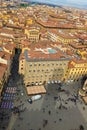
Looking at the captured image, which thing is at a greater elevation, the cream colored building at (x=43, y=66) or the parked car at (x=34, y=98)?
the cream colored building at (x=43, y=66)

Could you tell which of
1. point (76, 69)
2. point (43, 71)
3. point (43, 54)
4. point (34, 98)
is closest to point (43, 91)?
point (34, 98)

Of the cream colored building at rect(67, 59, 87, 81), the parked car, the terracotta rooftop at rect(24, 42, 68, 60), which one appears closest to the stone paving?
the parked car

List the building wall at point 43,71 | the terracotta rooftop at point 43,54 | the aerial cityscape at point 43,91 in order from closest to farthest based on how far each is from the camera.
Result: the aerial cityscape at point 43,91 → the building wall at point 43,71 → the terracotta rooftop at point 43,54

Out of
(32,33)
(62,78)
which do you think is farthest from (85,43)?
(62,78)

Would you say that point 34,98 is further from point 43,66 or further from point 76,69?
point 76,69

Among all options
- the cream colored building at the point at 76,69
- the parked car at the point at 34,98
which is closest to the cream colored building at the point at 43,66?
the cream colored building at the point at 76,69

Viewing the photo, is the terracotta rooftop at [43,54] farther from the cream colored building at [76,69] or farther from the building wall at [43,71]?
the cream colored building at [76,69]

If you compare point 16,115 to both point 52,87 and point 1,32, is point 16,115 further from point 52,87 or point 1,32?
point 1,32

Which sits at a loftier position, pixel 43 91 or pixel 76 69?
pixel 76 69

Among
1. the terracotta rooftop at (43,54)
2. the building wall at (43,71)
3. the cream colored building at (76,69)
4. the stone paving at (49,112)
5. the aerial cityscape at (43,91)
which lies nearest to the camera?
the stone paving at (49,112)

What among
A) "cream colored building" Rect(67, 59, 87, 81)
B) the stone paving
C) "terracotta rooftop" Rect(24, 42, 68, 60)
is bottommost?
the stone paving

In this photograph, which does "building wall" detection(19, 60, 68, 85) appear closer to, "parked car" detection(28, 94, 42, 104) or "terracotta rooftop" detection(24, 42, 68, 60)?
"terracotta rooftop" detection(24, 42, 68, 60)
